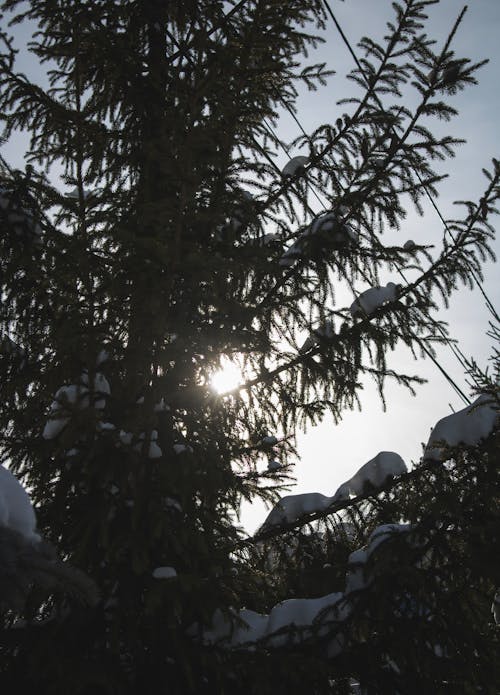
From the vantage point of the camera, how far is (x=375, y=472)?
12.3ft

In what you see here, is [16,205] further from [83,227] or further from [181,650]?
[181,650]

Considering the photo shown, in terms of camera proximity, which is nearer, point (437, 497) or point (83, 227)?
point (437, 497)

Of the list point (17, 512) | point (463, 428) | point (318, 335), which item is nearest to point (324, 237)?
point (318, 335)

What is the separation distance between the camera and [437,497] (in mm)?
3137

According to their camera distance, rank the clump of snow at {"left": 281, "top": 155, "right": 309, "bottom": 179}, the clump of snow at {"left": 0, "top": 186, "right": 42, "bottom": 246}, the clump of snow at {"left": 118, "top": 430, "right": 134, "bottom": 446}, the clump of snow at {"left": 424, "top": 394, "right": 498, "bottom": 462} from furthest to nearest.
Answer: the clump of snow at {"left": 281, "top": 155, "right": 309, "bottom": 179}, the clump of snow at {"left": 0, "top": 186, "right": 42, "bottom": 246}, the clump of snow at {"left": 424, "top": 394, "right": 498, "bottom": 462}, the clump of snow at {"left": 118, "top": 430, "right": 134, "bottom": 446}

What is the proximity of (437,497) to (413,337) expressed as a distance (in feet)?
4.32

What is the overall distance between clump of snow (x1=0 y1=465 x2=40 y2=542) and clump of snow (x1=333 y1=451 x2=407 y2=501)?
2396 mm

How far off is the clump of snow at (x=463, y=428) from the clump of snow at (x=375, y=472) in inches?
8.7

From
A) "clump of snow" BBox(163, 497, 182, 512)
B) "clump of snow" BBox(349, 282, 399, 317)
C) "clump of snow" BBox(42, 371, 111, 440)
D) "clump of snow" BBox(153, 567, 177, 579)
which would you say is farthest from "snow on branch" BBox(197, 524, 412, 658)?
"clump of snow" BBox(349, 282, 399, 317)

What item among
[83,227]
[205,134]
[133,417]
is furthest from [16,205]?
[133,417]

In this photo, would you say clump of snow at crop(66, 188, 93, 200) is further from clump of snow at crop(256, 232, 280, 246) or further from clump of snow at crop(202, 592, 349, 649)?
clump of snow at crop(202, 592, 349, 649)

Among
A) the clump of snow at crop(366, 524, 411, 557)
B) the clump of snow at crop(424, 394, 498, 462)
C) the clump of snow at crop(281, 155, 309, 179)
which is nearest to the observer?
the clump of snow at crop(366, 524, 411, 557)

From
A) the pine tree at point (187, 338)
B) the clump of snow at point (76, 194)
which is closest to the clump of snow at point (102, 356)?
the pine tree at point (187, 338)

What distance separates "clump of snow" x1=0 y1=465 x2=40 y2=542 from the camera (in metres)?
1.92
